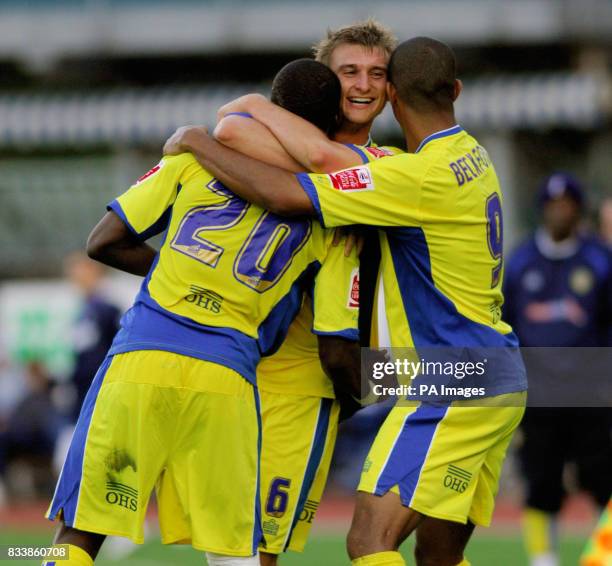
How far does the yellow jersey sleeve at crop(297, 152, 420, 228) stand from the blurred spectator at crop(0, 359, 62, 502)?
34.5 ft

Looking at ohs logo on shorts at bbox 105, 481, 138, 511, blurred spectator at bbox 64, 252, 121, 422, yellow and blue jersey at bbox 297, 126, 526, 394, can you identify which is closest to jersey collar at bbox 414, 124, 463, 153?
yellow and blue jersey at bbox 297, 126, 526, 394

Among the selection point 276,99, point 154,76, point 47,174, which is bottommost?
point 47,174

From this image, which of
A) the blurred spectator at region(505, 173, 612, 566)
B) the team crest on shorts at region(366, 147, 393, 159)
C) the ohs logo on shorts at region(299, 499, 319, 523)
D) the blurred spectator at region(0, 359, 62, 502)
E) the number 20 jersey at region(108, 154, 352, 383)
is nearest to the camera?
the number 20 jersey at region(108, 154, 352, 383)

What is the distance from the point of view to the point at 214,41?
23.5m

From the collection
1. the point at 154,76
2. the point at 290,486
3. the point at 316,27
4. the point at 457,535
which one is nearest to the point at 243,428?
the point at 290,486

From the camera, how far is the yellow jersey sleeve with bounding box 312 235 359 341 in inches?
205

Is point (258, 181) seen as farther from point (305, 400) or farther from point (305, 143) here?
point (305, 400)

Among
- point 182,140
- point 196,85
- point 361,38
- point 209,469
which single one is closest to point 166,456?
point 209,469

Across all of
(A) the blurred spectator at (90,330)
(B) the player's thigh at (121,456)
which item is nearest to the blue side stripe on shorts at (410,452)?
(B) the player's thigh at (121,456)

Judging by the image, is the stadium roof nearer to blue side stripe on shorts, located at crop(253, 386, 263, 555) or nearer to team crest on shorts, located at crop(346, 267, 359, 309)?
team crest on shorts, located at crop(346, 267, 359, 309)

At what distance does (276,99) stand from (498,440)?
5.37 feet

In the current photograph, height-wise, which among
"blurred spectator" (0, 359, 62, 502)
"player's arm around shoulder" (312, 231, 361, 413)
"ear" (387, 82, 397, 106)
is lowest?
"blurred spectator" (0, 359, 62, 502)

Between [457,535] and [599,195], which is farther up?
[457,535]

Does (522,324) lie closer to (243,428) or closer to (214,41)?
(243,428)
